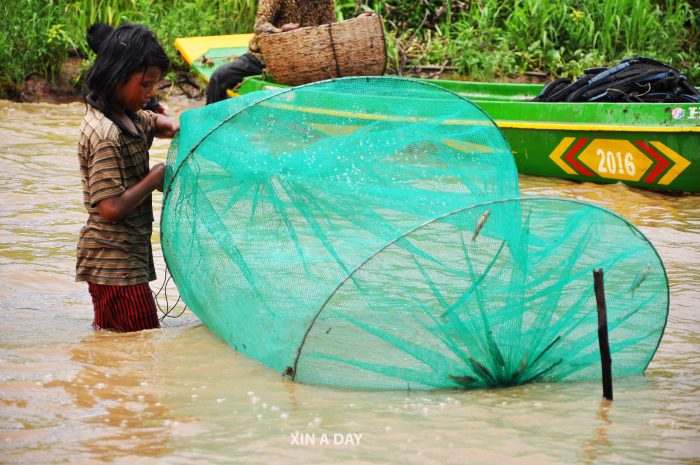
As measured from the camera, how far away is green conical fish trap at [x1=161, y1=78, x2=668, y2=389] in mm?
2914

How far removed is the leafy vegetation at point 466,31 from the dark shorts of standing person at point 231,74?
2072 millimetres

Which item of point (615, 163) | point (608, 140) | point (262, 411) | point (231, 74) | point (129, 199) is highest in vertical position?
point (231, 74)

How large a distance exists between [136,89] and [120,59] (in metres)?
0.12

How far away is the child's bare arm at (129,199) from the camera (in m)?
3.23

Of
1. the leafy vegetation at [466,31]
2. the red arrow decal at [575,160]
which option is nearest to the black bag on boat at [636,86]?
the red arrow decal at [575,160]

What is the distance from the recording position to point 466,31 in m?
9.98

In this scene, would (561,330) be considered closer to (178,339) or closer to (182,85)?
(178,339)

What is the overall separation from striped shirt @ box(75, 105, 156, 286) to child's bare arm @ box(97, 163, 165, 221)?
0.02 metres

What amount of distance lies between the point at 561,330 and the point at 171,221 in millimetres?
1494

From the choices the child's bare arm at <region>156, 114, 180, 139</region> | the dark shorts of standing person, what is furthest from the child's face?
the dark shorts of standing person

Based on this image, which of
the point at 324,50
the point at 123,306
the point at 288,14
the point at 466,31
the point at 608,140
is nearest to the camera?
the point at 123,306

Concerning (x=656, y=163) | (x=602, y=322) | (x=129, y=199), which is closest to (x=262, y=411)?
(x=129, y=199)

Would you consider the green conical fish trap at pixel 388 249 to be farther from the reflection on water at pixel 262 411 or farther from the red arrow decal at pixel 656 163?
the red arrow decal at pixel 656 163

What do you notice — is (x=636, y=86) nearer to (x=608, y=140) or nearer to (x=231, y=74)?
Result: (x=608, y=140)
